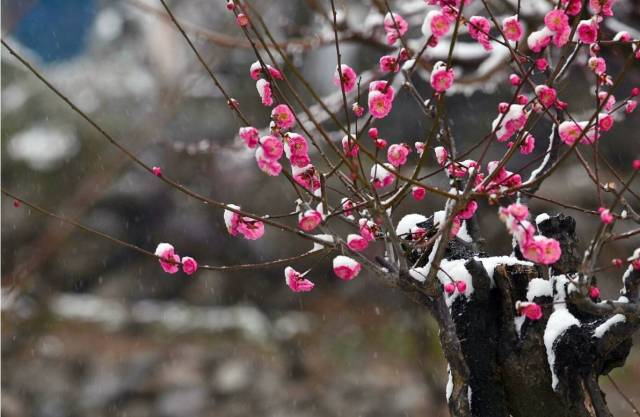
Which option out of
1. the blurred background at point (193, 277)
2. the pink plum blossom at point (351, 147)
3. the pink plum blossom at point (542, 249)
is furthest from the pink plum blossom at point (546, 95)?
the blurred background at point (193, 277)

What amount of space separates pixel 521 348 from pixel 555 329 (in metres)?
Answer: 0.10

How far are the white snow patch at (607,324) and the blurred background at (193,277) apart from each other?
5.20 metres

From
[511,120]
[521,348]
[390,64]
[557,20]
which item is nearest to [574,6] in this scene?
[557,20]

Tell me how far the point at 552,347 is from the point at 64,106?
803 cm

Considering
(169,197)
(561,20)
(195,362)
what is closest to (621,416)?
(195,362)

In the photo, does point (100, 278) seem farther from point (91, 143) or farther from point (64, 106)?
point (64, 106)

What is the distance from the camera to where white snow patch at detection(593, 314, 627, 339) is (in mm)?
1680

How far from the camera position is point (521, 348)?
184 cm

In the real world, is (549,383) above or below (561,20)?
below

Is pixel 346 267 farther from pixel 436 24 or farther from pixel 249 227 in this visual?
pixel 436 24

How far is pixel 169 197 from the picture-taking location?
8.34 metres

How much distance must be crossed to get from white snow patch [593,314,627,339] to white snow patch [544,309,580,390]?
54 millimetres

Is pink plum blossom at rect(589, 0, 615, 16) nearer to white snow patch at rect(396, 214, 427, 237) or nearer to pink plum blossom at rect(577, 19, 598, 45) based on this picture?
pink plum blossom at rect(577, 19, 598, 45)

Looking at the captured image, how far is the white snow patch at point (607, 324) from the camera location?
1.68m
